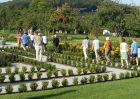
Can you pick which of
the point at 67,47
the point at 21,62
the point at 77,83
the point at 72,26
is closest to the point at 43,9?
the point at 72,26

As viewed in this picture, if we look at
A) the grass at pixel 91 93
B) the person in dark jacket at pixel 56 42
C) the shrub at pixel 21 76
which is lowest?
the person in dark jacket at pixel 56 42

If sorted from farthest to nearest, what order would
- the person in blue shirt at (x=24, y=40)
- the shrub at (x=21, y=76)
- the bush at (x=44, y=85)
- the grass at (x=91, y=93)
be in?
the person in blue shirt at (x=24, y=40) → the shrub at (x=21, y=76) → the bush at (x=44, y=85) → the grass at (x=91, y=93)

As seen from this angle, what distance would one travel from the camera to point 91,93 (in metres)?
13.9

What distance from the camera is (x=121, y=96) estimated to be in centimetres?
1341

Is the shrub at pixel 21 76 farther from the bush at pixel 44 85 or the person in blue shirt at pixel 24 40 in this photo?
the person in blue shirt at pixel 24 40

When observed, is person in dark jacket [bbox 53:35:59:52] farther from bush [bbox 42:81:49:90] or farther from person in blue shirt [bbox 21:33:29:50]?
bush [bbox 42:81:49:90]

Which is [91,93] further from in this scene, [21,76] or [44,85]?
[21,76]

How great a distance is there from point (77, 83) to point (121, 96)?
3372mm

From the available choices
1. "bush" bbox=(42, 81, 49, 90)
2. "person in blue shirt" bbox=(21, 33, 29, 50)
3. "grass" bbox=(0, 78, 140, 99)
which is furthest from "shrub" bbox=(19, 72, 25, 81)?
"person in blue shirt" bbox=(21, 33, 29, 50)

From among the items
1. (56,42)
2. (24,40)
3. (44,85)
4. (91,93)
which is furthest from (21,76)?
(56,42)

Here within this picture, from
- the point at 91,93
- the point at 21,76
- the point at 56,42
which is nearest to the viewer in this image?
the point at 91,93

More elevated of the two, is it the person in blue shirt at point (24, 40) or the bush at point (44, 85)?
the bush at point (44, 85)

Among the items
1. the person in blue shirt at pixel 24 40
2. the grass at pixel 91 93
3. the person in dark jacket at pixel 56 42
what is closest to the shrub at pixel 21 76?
the grass at pixel 91 93

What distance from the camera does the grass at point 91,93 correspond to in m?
13.4
